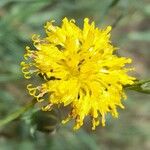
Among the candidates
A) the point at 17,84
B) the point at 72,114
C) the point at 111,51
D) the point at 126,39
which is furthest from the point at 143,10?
the point at 72,114

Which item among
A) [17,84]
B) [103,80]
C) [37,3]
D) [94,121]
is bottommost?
[94,121]

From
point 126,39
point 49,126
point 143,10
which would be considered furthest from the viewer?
point 126,39

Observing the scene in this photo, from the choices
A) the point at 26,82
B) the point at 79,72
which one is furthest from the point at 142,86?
the point at 26,82

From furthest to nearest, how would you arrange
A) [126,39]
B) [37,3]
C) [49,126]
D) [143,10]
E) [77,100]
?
1. [126,39]
2. [143,10]
3. [37,3]
4. [49,126]
5. [77,100]

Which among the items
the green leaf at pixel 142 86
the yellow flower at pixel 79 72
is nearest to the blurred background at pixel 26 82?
the yellow flower at pixel 79 72

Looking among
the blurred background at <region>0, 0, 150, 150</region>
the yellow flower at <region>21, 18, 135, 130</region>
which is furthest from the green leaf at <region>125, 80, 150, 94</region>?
the blurred background at <region>0, 0, 150, 150</region>

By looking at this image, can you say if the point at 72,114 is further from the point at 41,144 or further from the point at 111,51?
the point at 41,144
